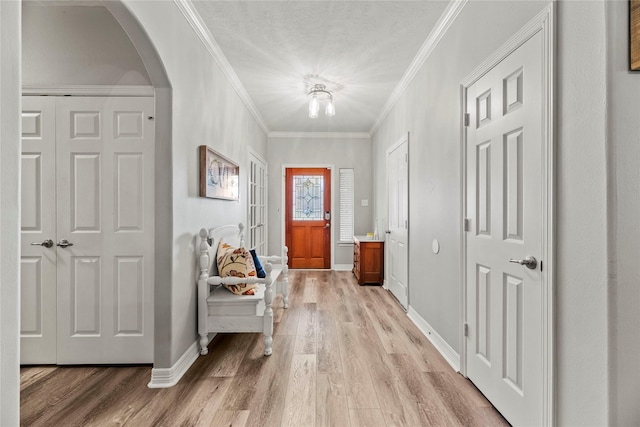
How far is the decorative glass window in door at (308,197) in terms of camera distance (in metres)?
6.37

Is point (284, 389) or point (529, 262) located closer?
point (529, 262)

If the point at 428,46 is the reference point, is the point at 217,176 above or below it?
below

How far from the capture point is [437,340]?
8.88 feet

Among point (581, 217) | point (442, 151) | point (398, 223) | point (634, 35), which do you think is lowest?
point (398, 223)

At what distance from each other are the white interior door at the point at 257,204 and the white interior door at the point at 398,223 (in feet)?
6.57

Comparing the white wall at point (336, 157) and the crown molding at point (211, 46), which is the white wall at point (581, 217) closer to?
the crown molding at point (211, 46)

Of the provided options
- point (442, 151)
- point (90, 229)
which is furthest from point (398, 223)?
point (90, 229)

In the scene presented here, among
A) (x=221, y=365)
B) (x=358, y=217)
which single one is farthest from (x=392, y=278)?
(x=221, y=365)

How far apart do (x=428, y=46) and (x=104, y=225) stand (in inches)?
120

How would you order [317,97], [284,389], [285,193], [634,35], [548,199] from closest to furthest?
[634,35] → [548,199] → [284,389] → [317,97] → [285,193]

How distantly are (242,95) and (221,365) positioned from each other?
3097mm

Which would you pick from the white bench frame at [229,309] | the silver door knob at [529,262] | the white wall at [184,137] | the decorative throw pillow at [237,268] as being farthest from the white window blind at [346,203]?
the silver door knob at [529,262]

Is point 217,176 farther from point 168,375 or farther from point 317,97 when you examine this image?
point 317,97

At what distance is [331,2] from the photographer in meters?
2.40
